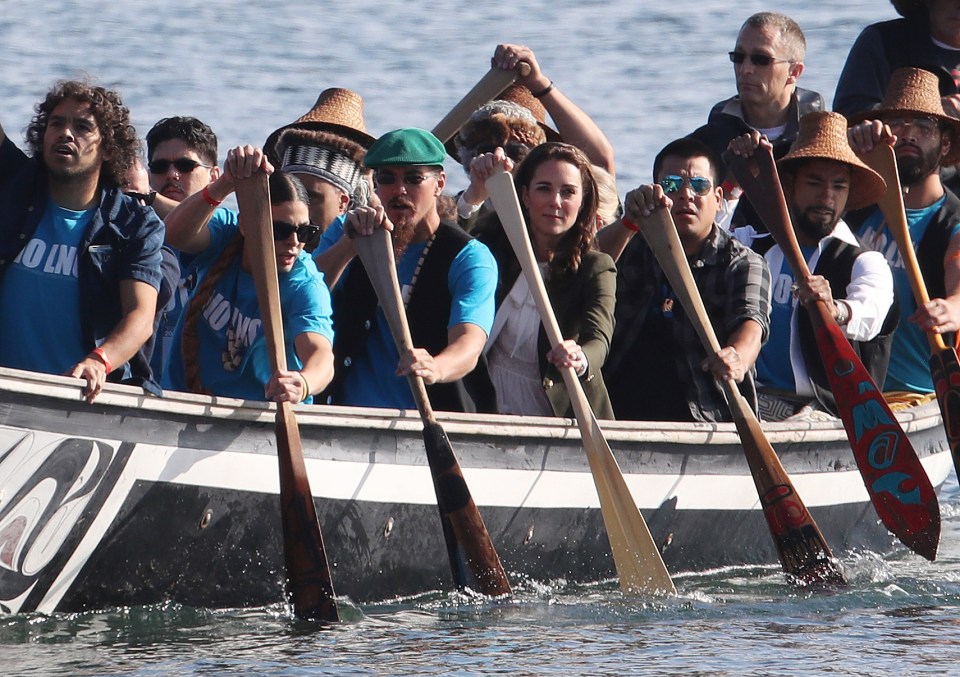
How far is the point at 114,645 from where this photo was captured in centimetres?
477

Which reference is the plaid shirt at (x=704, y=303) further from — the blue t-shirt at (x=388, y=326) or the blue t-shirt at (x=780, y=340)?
the blue t-shirt at (x=388, y=326)

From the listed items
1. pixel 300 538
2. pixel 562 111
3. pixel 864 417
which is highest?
pixel 562 111

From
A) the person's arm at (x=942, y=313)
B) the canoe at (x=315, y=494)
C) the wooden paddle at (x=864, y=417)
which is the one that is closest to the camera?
the canoe at (x=315, y=494)

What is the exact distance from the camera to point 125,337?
186 inches

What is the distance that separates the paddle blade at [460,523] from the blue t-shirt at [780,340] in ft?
5.34

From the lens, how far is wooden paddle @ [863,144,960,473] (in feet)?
20.9

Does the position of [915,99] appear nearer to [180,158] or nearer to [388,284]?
[388,284]

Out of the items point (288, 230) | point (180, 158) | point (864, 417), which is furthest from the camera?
point (180, 158)

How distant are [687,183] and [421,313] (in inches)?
42.5

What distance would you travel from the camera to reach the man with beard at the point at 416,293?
17.3ft

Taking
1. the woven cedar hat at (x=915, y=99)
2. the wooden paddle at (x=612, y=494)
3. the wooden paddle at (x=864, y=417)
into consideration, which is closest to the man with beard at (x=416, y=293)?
the wooden paddle at (x=612, y=494)

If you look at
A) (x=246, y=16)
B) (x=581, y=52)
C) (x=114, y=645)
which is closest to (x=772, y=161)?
(x=114, y=645)

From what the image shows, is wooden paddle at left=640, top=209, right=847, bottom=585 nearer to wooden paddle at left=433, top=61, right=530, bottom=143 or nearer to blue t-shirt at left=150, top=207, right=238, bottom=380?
blue t-shirt at left=150, top=207, right=238, bottom=380

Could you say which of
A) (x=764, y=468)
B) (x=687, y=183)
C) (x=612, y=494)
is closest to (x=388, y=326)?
(x=612, y=494)
